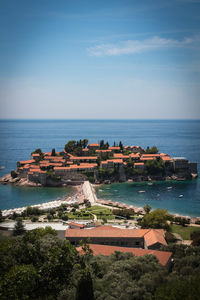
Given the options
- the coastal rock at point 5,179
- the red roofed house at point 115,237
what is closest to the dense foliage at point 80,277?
→ the red roofed house at point 115,237

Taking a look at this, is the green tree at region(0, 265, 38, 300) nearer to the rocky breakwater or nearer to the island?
the island

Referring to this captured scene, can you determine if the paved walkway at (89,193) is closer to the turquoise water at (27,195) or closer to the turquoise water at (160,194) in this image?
the turquoise water at (160,194)

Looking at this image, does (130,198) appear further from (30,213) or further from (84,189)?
(30,213)

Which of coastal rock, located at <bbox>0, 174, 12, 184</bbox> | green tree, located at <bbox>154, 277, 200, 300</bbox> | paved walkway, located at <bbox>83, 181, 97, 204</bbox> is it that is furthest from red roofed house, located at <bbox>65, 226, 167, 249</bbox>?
coastal rock, located at <bbox>0, 174, 12, 184</bbox>

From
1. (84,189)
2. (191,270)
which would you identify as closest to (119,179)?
(84,189)

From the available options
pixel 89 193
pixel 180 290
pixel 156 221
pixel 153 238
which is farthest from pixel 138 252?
pixel 89 193
